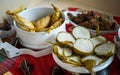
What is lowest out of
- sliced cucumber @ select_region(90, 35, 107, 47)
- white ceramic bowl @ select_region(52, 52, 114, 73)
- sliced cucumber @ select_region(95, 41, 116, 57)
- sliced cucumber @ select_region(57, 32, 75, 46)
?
white ceramic bowl @ select_region(52, 52, 114, 73)

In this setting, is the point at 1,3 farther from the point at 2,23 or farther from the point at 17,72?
the point at 17,72

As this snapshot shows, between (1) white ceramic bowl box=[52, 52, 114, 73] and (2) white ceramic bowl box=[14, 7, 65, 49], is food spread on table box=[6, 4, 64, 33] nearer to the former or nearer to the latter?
(2) white ceramic bowl box=[14, 7, 65, 49]

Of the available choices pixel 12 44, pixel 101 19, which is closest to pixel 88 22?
pixel 101 19

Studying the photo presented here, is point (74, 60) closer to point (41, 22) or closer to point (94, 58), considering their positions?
point (94, 58)

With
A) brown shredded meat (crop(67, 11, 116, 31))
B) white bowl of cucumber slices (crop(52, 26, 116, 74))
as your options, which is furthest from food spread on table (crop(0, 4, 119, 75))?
brown shredded meat (crop(67, 11, 116, 31))

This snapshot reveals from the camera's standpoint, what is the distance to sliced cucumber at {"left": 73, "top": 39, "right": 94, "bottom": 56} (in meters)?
0.56

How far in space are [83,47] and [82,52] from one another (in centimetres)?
2

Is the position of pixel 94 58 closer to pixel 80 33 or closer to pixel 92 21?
pixel 80 33

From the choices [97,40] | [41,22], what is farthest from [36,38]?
[97,40]

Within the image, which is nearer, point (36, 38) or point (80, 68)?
point (80, 68)

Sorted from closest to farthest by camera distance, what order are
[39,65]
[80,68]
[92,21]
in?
[80,68] < [39,65] < [92,21]

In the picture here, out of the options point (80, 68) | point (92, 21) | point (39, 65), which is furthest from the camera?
point (92, 21)

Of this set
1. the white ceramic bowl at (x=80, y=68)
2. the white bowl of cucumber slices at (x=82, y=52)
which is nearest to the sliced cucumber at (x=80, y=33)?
the white bowl of cucumber slices at (x=82, y=52)

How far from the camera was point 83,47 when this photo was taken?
0.57 m
